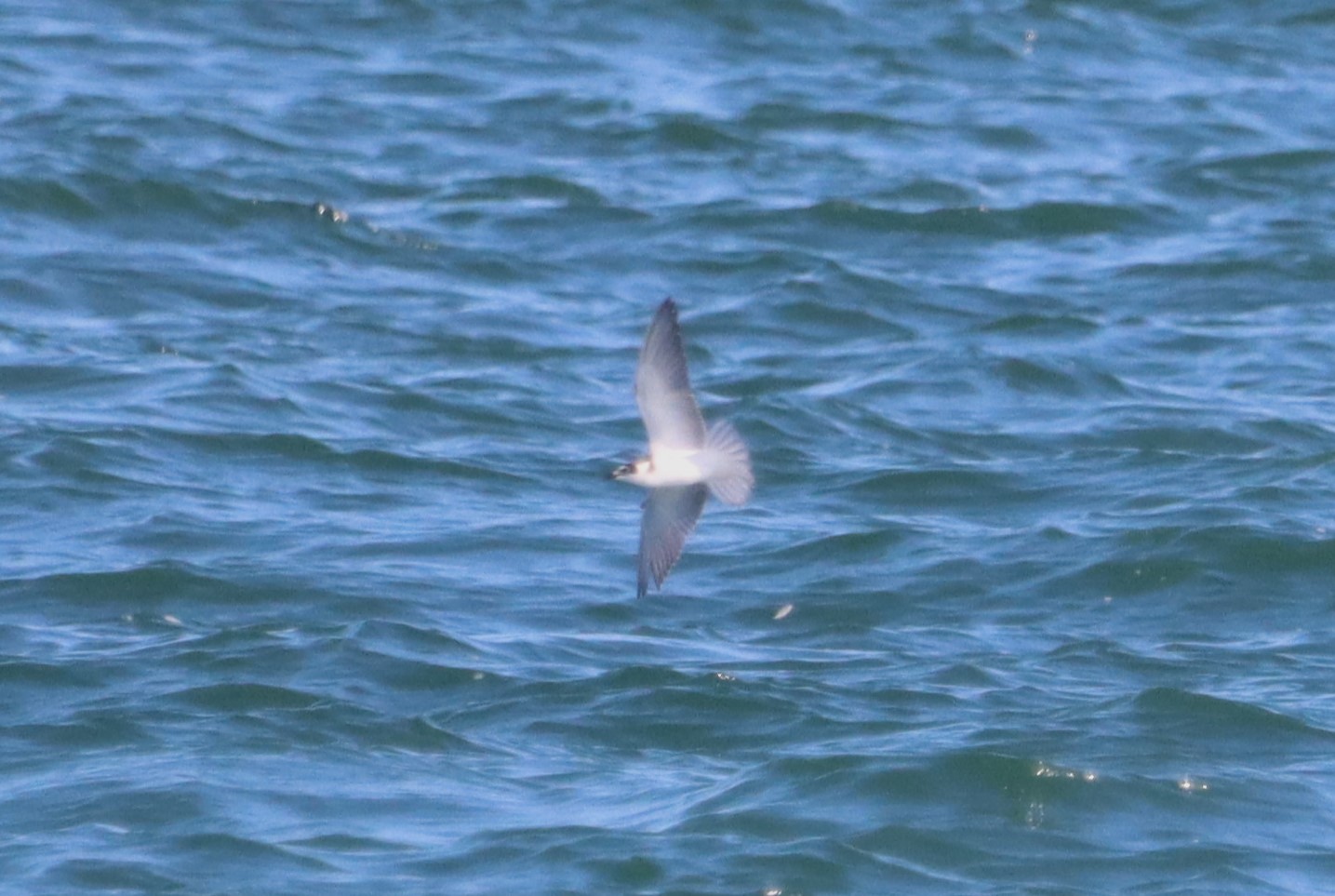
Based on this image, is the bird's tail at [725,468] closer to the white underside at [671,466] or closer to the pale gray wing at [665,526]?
the white underside at [671,466]

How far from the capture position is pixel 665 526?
744 cm

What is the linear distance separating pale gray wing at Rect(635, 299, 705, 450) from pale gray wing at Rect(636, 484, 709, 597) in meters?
0.32

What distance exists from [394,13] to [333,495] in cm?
858

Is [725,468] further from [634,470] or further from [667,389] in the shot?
[667,389]

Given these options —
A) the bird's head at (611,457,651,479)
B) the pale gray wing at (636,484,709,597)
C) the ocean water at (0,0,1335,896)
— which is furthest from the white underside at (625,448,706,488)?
the ocean water at (0,0,1335,896)

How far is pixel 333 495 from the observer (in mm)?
10328

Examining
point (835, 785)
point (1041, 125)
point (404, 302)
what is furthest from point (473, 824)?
point (1041, 125)

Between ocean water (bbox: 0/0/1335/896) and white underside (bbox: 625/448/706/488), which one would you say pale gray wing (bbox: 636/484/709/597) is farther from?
ocean water (bbox: 0/0/1335/896)

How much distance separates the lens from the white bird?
6832 mm

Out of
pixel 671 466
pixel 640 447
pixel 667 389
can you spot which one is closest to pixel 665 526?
pixel 671 466

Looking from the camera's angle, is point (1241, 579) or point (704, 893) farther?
point (1241, 579)

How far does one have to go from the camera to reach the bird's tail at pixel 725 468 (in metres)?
7.08

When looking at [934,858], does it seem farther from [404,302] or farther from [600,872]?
[404,302]

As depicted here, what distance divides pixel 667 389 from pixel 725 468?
37 cm
